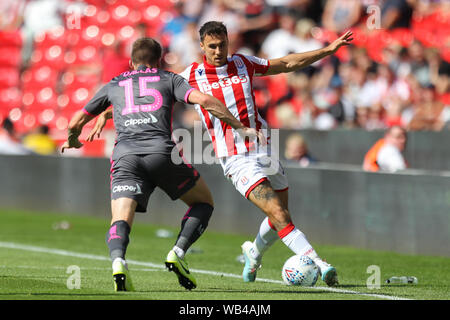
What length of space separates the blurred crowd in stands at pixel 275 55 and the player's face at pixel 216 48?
23.4 ft

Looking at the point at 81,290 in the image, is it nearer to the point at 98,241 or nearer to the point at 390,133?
the point at 98,241

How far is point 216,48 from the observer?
9.09m

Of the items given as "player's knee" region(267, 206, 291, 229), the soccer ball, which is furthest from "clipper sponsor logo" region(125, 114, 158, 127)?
the soccer ball

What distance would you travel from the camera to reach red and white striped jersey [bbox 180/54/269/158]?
916 centimetres

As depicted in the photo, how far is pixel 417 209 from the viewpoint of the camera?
1262 cm

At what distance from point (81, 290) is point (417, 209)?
568cm

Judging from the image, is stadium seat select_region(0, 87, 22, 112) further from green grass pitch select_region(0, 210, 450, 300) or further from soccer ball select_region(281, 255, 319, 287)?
soccer ball select_region(281, 255, 319, 287)

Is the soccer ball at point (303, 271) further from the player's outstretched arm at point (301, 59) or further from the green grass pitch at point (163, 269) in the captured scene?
the player's outstretched arm at point (301, 59)

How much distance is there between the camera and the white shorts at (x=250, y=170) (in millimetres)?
9000

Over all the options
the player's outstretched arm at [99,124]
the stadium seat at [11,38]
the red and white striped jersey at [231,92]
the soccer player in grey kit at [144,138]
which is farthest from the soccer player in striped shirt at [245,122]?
the stadium seat at [11,38]

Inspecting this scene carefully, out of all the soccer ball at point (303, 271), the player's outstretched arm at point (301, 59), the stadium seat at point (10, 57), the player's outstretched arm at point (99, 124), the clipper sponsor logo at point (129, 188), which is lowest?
the soccer ball at point (303, 271)

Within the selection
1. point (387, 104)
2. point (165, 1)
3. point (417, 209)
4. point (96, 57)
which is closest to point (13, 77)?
point (96, 57)

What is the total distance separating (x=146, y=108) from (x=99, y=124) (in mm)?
600

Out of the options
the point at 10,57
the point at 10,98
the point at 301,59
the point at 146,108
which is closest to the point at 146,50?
the point at 146,108
